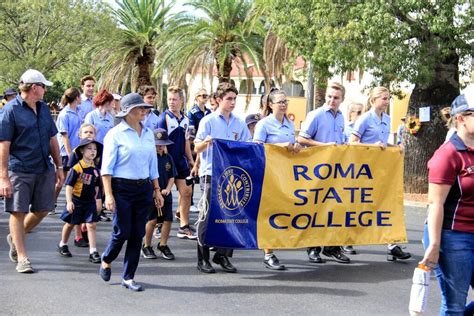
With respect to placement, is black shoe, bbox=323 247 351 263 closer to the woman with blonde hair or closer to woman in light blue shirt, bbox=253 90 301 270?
woman in light blue shirt, bbox=253 90 301 270

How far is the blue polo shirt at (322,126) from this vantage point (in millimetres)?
9047

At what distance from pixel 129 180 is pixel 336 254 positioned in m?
3.12

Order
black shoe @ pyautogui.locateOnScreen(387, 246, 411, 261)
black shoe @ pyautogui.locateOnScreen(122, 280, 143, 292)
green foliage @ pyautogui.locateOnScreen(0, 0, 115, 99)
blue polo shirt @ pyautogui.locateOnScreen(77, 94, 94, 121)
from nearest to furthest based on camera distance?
1. black shoe @ pyautogui.locateOnScreen(122, 280, 143, 292)
2. black shoe @ pyautogui.locateOnScreen(387, 246, 411, 261)
3. blue polo shirt @ pyautogui.locateOnScreen(77, 94, 94, 121)
4. green foliage @ pyautogui.locateOnScreen(0, 0, 115, 99)

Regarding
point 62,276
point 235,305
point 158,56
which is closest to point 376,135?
point 235,305

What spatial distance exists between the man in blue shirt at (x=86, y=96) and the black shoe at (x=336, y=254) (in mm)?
4701

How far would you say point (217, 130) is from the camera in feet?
28.2

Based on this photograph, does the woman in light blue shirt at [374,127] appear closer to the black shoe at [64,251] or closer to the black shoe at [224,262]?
the black shoe at [224,262]

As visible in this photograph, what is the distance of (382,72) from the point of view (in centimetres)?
1816

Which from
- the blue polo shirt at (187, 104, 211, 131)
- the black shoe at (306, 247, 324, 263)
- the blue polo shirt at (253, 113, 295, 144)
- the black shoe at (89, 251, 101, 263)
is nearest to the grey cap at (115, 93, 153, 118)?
the blue polo shirt at (253, 113, 295, 144)

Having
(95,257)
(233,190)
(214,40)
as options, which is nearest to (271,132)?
(233,190)

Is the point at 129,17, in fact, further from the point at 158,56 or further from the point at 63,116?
the point at 63,116

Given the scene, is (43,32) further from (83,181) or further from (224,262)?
(224,262)

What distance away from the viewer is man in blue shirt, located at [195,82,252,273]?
27.5 feet

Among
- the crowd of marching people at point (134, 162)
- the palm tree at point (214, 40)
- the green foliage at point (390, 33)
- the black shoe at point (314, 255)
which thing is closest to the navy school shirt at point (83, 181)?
the crowd of marching people at point (134, 162)
